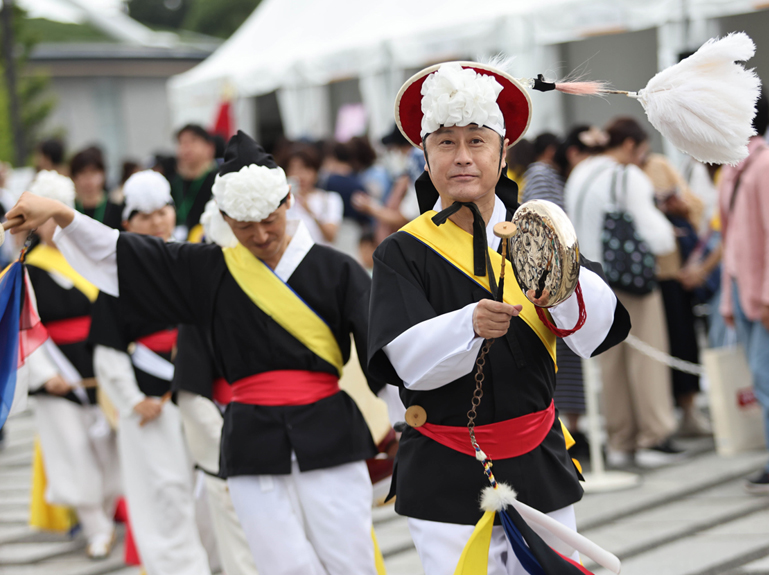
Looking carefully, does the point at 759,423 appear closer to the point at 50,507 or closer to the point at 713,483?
the point at 713,483

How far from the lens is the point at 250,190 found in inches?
135

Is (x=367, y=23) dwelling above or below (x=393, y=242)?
above

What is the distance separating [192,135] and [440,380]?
402 cm

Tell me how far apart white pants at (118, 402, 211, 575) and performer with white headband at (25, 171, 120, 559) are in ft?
3.16

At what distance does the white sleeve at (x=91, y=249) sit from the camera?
3.43m

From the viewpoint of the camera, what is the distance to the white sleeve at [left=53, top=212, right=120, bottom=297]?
3432 millimetres

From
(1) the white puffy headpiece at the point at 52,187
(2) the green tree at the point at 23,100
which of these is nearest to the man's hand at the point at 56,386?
(1) the white puffy headpiece at the point at 52,187

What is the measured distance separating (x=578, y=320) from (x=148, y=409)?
2838 millimetres

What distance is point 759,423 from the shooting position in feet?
18.6

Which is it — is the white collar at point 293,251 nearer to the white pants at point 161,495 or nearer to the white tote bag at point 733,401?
the white pants at point 161,495

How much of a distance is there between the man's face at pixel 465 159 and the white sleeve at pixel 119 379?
8.76 ft

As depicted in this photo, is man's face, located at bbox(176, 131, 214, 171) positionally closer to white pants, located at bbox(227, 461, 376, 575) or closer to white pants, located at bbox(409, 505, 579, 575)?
white pants, located at bbox(227, 461, 376, 575)

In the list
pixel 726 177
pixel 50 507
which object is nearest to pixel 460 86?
pixel 726 177

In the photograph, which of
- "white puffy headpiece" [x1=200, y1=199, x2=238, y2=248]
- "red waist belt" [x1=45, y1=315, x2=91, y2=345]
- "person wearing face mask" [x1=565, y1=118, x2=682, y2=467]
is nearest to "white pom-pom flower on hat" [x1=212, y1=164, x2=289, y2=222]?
"white puffy headpiece" [x1=200, y1=199, x2=238, y2=248]
